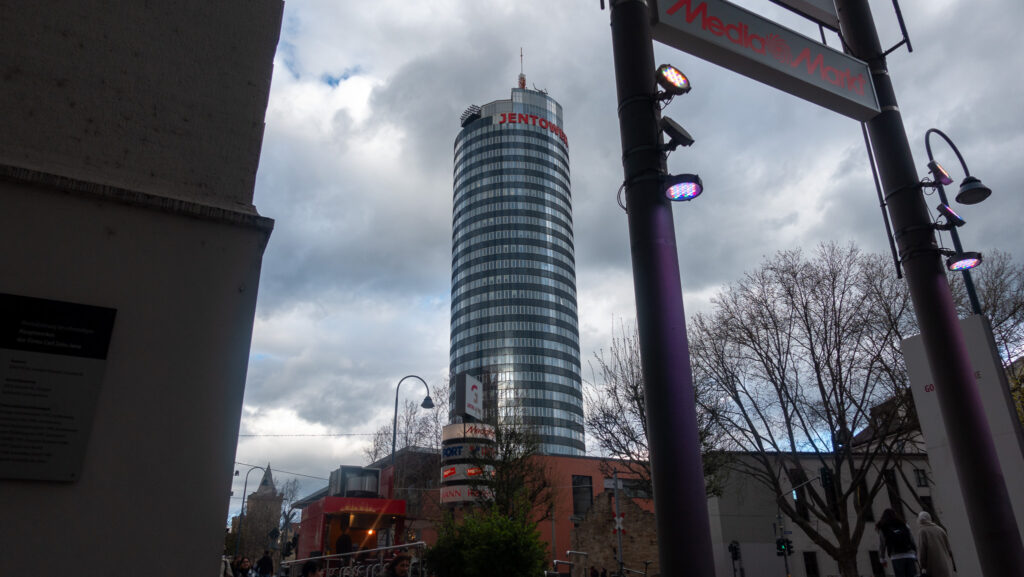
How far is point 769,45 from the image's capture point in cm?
530

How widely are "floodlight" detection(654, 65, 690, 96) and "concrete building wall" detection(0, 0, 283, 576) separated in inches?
116

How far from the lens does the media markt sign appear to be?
16.1 ft

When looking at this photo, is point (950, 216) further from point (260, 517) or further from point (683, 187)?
point (260, 517)

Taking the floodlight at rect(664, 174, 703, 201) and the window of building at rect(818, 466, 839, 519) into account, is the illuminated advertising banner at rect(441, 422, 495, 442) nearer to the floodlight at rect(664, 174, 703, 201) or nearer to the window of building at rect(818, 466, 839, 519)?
the window of building at rect(818, 466, 839, 519)

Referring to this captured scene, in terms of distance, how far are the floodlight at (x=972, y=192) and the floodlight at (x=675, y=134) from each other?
5.54 meters

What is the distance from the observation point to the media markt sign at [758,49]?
16.1 feet

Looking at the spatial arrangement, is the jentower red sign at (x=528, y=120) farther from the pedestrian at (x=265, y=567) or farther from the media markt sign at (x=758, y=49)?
the media markt sign at (x=758, y=49)

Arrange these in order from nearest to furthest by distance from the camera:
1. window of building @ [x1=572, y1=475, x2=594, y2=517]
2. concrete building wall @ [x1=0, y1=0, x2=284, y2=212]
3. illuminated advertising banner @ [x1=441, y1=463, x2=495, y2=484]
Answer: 1. concrete building wall @ [x1=0, y1=0, x2=284, y2=212]
2. illuminated advertising banner @ [x1=441, y1=463, x2=495, y2=484]
3. window of building @ [x1=572, y1=475, x2=594, y2=517]

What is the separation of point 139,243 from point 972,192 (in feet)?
29.9

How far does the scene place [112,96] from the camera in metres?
3.67

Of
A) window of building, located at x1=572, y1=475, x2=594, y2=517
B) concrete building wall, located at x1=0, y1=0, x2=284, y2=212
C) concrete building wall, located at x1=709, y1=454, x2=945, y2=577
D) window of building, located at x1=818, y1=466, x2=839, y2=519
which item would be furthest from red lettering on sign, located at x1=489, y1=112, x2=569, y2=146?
concrete building wall, located at x1=0, y1=0, x2=284, y2=212

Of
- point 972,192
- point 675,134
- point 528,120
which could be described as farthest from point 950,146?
point 528,120

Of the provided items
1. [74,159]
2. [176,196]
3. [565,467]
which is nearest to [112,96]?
[74,159]

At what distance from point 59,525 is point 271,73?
310 centimetres
